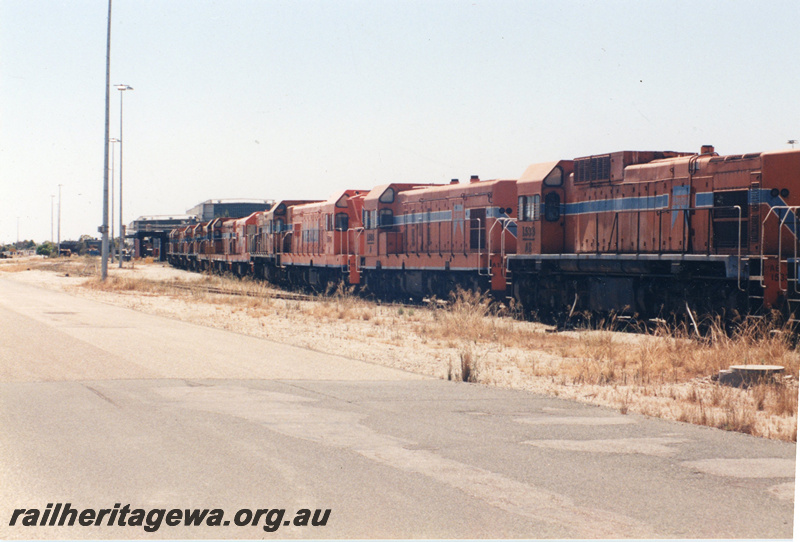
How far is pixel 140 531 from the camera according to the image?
16.4 feet

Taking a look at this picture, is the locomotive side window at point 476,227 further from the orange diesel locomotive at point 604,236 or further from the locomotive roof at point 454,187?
the locomotive roof at point 454,187

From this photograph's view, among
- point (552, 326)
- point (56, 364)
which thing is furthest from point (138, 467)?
point (552, 326)

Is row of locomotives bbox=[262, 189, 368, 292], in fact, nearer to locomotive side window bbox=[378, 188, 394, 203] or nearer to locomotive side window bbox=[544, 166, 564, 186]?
locomotive side window bbox=[378, 188, 394, 203]

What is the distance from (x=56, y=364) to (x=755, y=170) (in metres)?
13.4

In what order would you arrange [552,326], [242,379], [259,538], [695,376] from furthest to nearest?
1. [552,326]
2. [695,376]
3. [242,379]
4. [259,538]

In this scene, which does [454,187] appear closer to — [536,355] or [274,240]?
[536,355]

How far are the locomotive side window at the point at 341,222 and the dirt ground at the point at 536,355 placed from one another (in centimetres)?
847

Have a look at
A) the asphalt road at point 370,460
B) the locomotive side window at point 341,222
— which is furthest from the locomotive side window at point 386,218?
the asphalt road at point 370,460

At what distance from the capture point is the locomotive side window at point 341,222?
35281 millimetres

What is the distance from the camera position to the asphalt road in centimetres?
524

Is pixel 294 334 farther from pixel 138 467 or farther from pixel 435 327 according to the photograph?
pixel 138 467

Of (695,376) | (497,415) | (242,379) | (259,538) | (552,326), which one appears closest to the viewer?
(259,538)

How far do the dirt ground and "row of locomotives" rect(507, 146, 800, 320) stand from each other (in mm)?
1262

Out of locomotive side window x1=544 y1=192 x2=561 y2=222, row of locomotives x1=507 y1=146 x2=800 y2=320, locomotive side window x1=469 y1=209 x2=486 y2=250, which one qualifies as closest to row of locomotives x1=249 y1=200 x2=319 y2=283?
locomotive side window x1=469 y1=209 x2=486 y2=250
